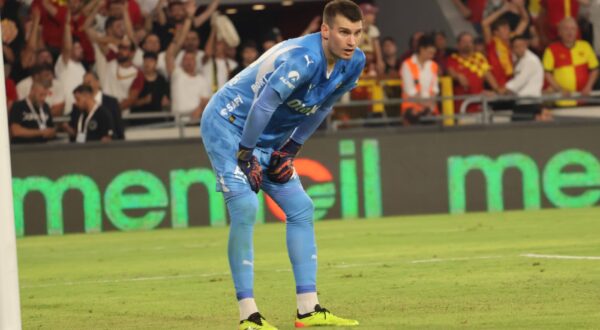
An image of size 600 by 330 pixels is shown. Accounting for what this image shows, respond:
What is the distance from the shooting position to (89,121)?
792 inches

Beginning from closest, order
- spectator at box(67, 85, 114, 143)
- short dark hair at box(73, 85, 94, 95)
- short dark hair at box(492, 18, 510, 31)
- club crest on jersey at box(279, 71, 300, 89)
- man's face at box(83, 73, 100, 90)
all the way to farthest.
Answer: club crest on jersey at box(279, 71, 300, 89), short dark hair at box(73, 85, 94, 95), spectator at box(67, 85, 114, 143), man's face at box(83, 73, 100, 90), short dark hair at box(492, 18, 510, 31)

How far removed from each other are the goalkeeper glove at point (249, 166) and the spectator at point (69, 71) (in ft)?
42.0

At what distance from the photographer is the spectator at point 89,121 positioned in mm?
19812

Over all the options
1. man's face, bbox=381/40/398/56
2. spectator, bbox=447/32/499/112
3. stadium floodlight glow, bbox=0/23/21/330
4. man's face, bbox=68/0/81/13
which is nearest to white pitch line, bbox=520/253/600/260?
stadium floodlight glow, bbox=0/23/21/330

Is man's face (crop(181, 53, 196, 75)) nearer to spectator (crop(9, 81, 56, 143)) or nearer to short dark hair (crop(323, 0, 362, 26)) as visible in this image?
spectator (crop(9, 81, 56, 143))

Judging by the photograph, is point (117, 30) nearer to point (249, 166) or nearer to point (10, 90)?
point (10, 90)

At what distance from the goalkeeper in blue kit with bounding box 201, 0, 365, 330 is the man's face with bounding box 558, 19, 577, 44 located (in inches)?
531

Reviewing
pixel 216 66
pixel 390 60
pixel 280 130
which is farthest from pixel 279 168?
pixel 390 60

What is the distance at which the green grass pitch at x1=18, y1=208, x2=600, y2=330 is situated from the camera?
9.34 metres

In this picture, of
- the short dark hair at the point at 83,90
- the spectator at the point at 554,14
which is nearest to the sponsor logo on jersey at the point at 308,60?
the short dark hair at the point at 83,90

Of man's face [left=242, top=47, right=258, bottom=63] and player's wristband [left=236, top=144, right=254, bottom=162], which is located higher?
man's face [left=242, top=47, right=258, bottom=63]

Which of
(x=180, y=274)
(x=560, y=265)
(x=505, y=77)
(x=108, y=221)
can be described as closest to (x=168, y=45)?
(x=108, y=221)

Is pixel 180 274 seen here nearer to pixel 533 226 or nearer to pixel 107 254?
pixel 107 254

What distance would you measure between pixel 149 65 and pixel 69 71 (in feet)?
4.00
